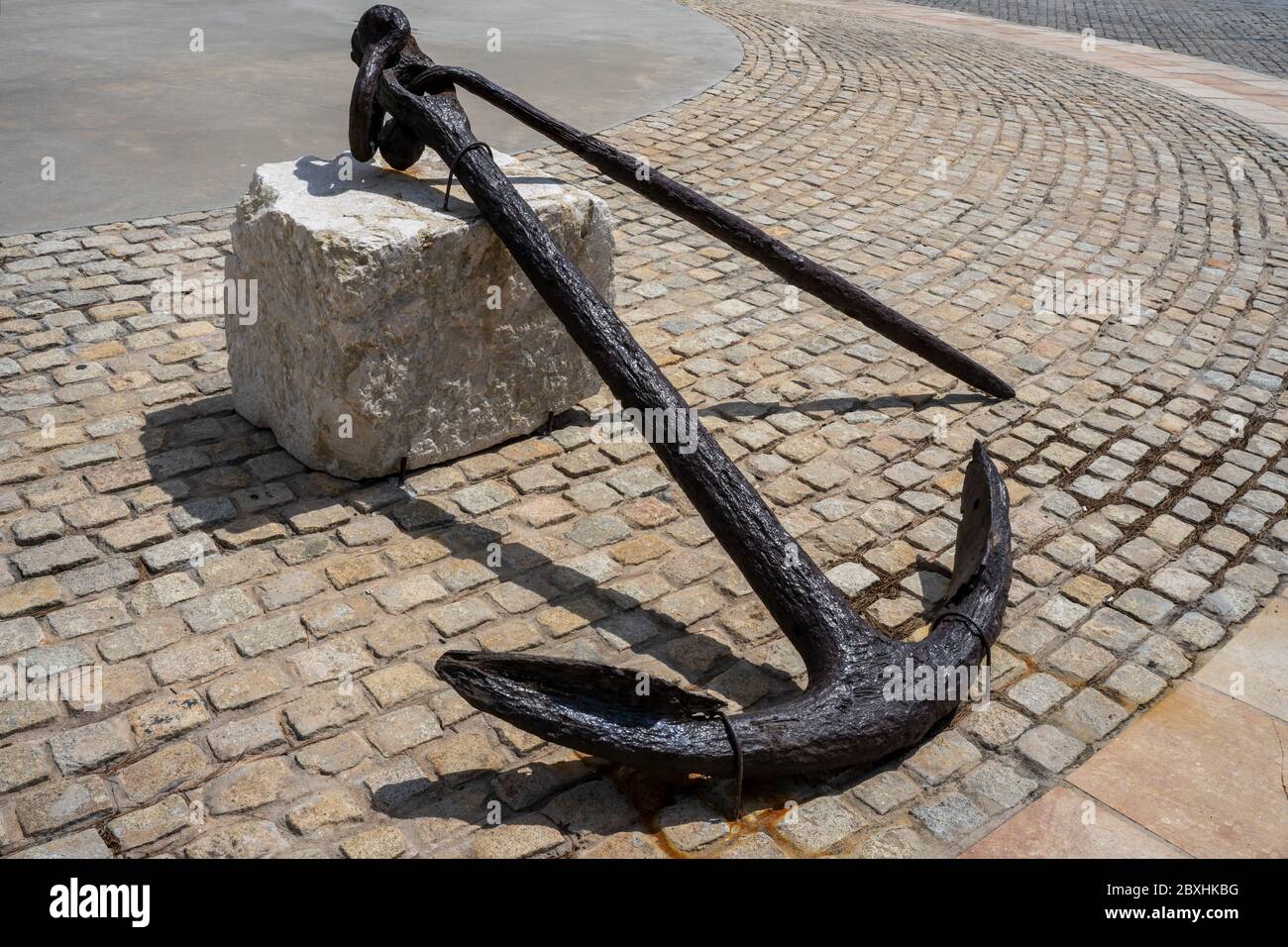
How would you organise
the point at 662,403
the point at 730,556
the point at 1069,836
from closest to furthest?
the point at 1069,836 < the point at 730,556 < the point at 662,403

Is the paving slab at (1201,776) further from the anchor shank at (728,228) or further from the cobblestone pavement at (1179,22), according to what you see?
the cobblestone pavement at (1179,22)

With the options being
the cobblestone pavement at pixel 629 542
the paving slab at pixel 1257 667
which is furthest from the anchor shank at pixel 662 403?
the paving slab at pixel 1257 667

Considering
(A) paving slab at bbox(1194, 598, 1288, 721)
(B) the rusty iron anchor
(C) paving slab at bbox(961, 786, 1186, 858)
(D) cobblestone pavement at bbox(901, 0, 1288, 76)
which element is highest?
(D) cobblestone pavement at bbox(901, 0, 1288, 76)

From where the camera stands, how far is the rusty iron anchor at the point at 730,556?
279cm

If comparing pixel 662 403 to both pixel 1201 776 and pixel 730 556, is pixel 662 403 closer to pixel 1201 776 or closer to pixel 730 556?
pixel 730 556

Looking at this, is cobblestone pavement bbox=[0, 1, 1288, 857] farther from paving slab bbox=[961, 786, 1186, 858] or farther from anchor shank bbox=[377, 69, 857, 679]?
anchor shank bbox=[377, 69, 857, 679]

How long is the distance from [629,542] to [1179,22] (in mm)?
15306

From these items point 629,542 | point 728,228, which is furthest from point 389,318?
point 728,228

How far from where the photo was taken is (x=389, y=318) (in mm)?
4121

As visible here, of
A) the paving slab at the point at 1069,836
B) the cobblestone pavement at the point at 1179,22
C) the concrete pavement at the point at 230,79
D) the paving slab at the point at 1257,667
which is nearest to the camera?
the paving slab at the point at 1069,836

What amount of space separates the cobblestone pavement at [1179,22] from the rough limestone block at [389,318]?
38.7 feet

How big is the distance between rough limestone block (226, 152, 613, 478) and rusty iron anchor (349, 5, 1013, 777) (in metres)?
0.24

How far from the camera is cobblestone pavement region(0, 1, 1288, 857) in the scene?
3.07 meters

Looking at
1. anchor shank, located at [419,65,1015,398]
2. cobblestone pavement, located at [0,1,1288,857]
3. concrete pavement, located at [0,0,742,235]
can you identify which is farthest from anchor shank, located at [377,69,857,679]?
concrete pavement, located at [0,0,742,235]
